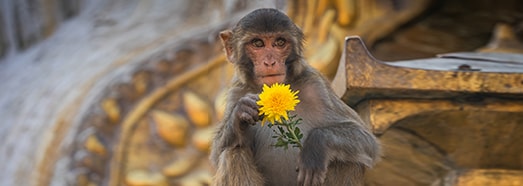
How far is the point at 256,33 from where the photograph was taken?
2.42 m

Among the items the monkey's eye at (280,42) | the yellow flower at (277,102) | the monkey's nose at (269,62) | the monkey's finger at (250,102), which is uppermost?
the monkey's eye at (280,42)

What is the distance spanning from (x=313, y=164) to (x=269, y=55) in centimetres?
31

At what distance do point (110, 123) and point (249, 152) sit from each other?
7.08 ft

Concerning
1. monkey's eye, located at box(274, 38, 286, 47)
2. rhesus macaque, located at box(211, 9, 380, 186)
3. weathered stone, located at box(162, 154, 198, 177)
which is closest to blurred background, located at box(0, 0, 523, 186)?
weathered stone, located at box(162, 154, 198, 177)

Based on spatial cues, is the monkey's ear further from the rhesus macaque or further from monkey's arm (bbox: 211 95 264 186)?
monkey's arm (bbox: 211 95 264 186)

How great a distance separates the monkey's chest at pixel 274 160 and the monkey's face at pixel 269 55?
0.63 feet

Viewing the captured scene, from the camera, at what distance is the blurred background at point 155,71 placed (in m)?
4.26

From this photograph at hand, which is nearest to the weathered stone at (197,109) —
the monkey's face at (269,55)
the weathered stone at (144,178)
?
the weathered stone at (144,178)

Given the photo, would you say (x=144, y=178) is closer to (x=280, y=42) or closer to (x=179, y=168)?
(x=179, y=168)

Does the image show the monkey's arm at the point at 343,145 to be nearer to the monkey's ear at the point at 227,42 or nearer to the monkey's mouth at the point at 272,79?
the monkey's mouth at the point at 272,79

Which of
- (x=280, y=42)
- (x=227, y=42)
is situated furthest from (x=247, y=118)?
(x=227, y=42)

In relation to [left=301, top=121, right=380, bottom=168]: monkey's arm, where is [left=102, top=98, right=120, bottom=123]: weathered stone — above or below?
above

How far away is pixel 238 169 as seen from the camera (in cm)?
242

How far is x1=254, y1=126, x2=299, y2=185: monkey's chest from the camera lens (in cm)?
251
